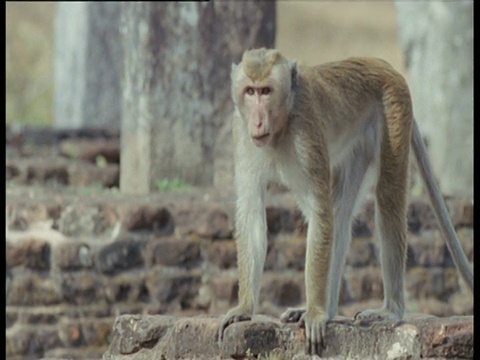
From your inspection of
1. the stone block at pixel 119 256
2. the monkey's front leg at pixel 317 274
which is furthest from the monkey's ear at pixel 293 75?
the stone block at pixel 119 256

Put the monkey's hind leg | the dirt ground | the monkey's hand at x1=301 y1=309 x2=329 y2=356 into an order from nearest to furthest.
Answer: the monkey's hand at x1=301 y1=309 x2=329 y2=356 → the monkey's hind leg → the dirt ground

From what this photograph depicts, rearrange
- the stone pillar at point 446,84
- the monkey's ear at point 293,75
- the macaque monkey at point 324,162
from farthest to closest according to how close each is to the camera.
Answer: the stone pillar at point 446,84 < the monkey's ear at point 293,75 < the macaque monkey at point 324,162

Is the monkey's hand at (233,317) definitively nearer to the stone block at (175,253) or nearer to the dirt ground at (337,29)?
the stone block at (175,253)

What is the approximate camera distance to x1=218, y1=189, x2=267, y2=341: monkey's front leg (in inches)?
363

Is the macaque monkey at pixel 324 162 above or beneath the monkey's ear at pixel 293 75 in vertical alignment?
beneath

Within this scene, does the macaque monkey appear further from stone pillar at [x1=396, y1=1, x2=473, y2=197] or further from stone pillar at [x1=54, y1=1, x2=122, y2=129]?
stone pillar at [x1=54, y1=1, x2=122, y2=129]

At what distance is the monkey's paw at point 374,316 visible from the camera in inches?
358

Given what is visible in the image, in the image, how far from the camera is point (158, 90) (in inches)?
580

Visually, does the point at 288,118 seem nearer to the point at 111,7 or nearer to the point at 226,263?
the point at 226,263

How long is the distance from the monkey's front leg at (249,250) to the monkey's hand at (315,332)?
41 cm

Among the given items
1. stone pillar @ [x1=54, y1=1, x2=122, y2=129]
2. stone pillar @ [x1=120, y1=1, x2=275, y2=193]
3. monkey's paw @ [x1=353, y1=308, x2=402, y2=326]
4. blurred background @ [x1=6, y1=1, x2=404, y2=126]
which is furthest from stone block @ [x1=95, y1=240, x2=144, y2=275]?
blurred background @ [x1=6, y1=1, x2=404, y2=126]

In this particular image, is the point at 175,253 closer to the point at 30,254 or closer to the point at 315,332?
the point at 30,254

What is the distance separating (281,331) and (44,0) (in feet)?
92.1

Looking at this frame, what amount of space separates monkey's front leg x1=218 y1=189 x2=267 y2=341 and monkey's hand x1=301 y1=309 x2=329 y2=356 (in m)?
0.41
